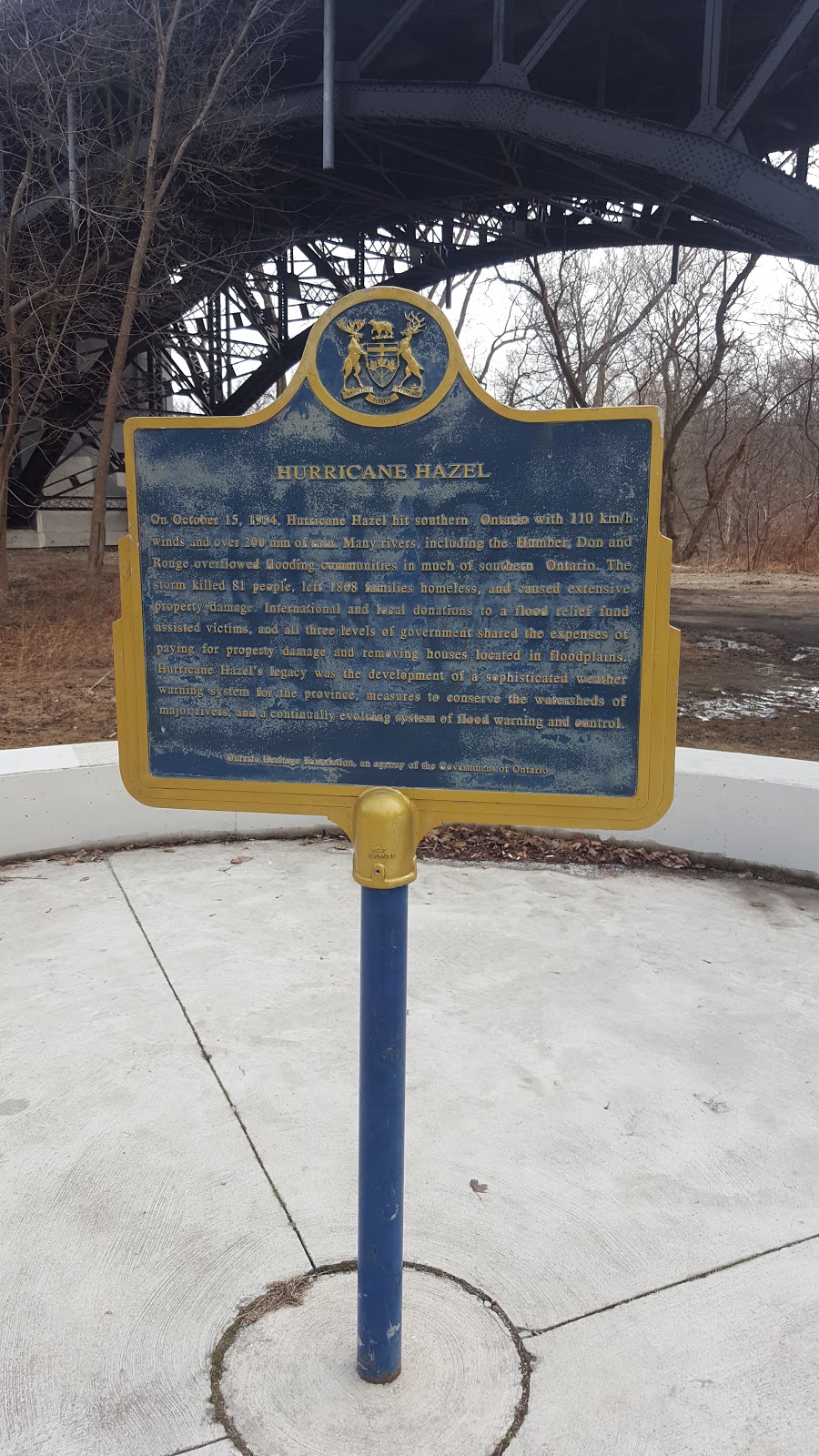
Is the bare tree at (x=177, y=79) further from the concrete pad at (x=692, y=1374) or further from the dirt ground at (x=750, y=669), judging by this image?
the concrete pad at (x=692, y=1374)

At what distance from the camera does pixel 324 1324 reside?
258 cm

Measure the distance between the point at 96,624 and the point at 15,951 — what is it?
1026 cm

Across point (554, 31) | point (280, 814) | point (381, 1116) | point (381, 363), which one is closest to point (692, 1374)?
point (381, 1116)

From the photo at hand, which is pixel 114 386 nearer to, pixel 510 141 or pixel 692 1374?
pixel 510 141

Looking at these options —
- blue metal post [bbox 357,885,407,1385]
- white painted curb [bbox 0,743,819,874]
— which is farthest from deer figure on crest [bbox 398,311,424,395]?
white painted curb [bbox 0,743,819,874]

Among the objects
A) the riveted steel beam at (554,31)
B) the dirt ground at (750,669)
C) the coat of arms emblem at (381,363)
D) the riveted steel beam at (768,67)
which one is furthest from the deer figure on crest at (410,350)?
the riveted steel beam at (554,31)

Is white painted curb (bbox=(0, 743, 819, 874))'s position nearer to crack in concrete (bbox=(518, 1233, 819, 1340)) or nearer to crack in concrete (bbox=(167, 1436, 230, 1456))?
crack in concrete (bbox=(518, 1233, 819, 1340))

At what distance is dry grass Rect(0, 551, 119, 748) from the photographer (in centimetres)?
829

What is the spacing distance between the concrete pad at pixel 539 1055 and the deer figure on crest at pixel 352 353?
7.47 feet

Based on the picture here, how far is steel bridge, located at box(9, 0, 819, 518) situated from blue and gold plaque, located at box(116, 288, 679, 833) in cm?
1472

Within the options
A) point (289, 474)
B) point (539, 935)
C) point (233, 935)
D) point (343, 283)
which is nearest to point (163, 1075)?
point (233, 935)

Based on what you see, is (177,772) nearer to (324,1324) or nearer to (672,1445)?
(324,1324)

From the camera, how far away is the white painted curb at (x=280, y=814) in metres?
5.55

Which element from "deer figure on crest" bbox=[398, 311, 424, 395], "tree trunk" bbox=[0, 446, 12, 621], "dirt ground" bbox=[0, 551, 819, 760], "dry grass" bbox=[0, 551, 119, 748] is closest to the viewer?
"deer figure on crest" bbox=[398, 311, 424, 395]
